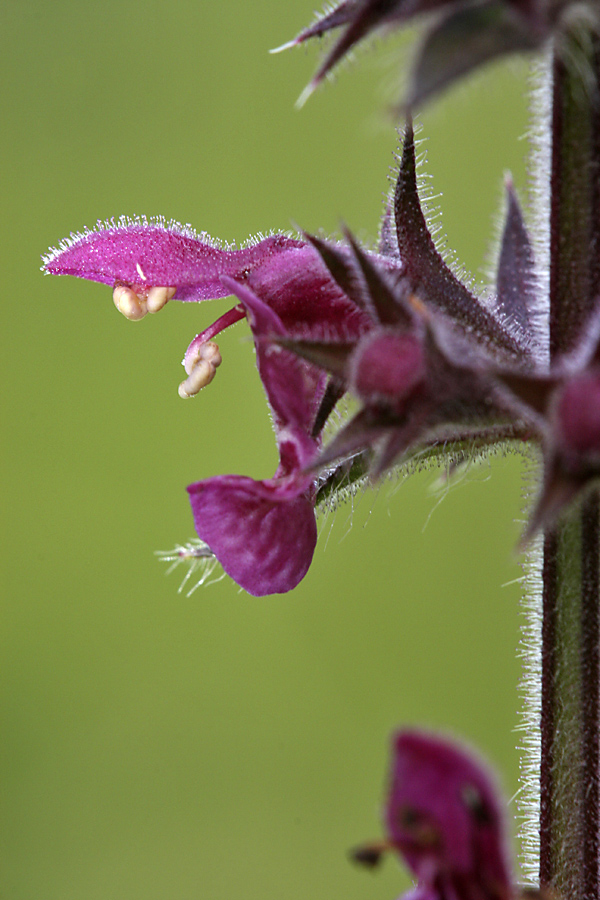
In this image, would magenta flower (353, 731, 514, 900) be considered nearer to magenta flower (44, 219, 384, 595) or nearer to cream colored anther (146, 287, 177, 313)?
magenta flower (44, 219, 384, 595)

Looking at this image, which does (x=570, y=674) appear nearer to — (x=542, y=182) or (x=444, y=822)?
(x=444, y=822)

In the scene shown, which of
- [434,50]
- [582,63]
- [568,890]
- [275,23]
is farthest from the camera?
→ [275,23]


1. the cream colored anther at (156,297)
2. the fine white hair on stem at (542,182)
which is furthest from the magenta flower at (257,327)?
the fine white hair on stem at (542,182)

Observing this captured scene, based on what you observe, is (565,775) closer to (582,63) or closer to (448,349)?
(448,349)

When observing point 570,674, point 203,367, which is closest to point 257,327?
point 203,367

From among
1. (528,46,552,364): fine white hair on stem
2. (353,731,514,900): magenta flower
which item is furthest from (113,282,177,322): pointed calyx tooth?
(353,731,514,900): magenta flower

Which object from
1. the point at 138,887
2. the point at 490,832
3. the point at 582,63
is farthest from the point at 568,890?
the point at 138,887
